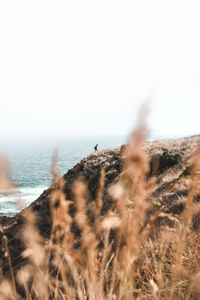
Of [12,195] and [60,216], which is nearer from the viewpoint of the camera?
[60,216]

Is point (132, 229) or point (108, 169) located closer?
point (132, 229)

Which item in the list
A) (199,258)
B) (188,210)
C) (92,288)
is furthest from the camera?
(199,258)

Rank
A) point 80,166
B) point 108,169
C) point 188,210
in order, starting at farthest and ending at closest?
point 80,166 < point 108,169 < point 188,210

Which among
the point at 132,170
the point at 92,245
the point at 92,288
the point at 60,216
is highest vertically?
the point at 132,170

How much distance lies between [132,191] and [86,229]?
326mm

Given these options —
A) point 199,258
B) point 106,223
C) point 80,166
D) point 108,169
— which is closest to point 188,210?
point 106,223

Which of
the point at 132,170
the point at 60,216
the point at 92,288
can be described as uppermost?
the point at 132,170

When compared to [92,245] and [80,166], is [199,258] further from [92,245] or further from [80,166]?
[80,166]

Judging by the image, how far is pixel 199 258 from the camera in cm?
342

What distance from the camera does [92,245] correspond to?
6.73 feet

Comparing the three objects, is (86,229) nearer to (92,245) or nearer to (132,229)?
(92,245)

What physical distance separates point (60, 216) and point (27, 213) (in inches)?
11.9

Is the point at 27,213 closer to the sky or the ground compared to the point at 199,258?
closer to the sky

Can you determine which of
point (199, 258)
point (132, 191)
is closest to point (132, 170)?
point (132, 191)
